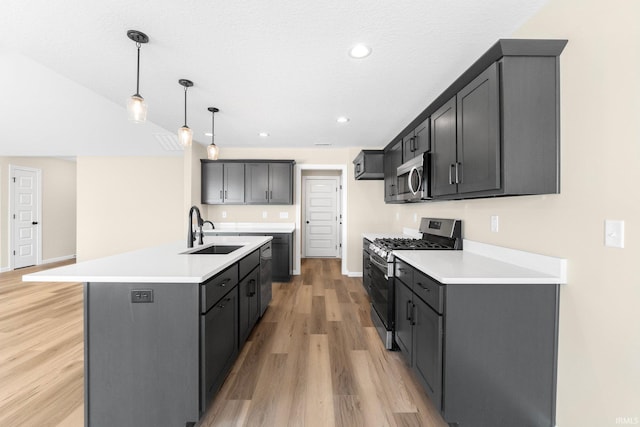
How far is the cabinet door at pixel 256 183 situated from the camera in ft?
15.8

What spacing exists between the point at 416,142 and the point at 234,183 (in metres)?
3.30

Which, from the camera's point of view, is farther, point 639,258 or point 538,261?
point 538,261

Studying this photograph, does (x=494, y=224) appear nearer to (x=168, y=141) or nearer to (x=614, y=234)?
(x=614, y=234)

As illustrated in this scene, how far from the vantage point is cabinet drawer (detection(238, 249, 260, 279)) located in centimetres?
224

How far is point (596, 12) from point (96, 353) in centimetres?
307

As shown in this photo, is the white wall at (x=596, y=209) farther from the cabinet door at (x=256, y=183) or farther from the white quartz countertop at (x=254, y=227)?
the cabinet door at (x=256, y=183)

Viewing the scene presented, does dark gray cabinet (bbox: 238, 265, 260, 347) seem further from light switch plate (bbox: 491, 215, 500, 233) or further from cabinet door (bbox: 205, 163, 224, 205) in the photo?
cabinet door (bbox: 205, 163, 224, 205)

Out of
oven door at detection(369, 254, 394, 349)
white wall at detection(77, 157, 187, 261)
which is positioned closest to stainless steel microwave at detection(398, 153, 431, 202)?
oven door at detection(369, 254, 394, 349)

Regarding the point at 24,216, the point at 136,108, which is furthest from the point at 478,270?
the point at 24,216

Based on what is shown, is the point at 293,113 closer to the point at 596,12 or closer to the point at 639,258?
the point at 596,12

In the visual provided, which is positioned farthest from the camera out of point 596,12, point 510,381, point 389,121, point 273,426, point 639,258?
point 389,121

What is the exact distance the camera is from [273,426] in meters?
1.55

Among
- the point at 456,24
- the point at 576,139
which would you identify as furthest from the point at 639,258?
the point at 456,24

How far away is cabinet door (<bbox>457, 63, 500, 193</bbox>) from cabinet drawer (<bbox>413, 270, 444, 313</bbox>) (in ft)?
2.08
